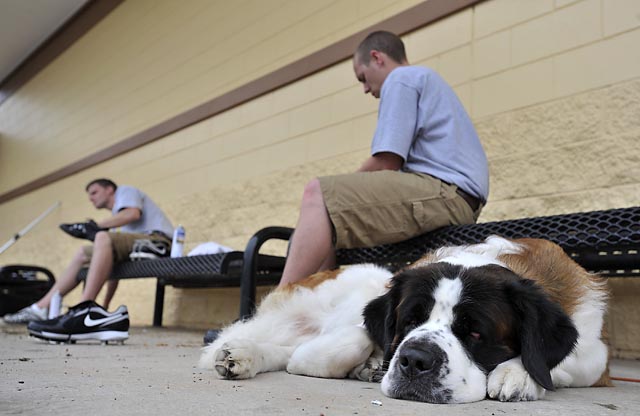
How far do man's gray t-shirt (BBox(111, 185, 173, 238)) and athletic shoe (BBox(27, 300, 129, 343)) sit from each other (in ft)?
8.67

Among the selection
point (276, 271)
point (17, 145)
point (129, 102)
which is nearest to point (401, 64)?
point (276, 271)

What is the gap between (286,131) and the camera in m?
6.06

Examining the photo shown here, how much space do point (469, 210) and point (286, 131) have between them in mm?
3155

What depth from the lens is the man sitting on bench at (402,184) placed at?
3059mm

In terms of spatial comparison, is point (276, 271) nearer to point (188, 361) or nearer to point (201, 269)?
point (201, 269)

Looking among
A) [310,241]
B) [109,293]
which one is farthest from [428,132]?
[109,293]

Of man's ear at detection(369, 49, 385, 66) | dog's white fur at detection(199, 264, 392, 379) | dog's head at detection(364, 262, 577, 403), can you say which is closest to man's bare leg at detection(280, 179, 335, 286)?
dog's white fur at detection(199, 264, 392, 379)

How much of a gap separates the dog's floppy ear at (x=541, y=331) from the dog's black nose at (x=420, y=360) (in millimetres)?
311

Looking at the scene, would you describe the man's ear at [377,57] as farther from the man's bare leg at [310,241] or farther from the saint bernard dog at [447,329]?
the saint bernard dog at [447,329]

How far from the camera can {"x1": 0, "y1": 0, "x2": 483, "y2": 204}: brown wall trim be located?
480 cm

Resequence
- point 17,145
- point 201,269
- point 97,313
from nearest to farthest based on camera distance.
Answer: point 97,313 → point 201,269 → point 17,145

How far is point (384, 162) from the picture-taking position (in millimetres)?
3207

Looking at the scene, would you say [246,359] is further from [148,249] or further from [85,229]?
[85,229]

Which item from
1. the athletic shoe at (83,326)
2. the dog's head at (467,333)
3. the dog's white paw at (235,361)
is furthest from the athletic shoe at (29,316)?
the dog's head at (467,333)
